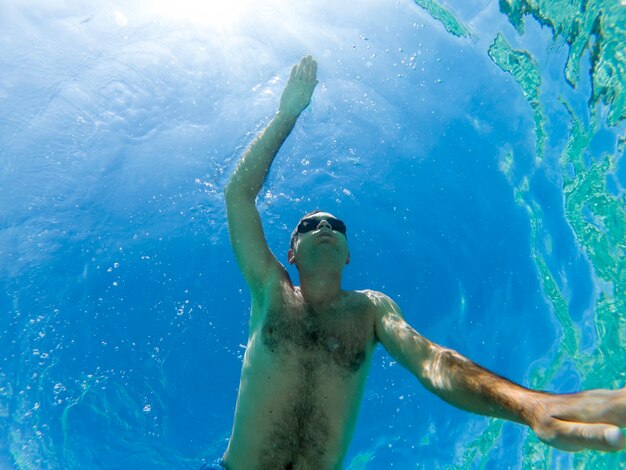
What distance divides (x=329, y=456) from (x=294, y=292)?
1641 mm

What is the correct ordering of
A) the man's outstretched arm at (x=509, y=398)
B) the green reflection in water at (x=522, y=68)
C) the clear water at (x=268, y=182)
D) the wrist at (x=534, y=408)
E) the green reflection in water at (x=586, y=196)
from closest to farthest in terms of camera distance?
the man's outstretched arm at (x=509, y=398)
the wrist at (x=534, y=408)
the green reflection in water at (x=586, y=196)
the clear water at (x=268, y=182)
the green reflection in water at (x=522, y=68)

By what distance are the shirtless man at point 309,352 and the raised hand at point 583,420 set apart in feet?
1.76

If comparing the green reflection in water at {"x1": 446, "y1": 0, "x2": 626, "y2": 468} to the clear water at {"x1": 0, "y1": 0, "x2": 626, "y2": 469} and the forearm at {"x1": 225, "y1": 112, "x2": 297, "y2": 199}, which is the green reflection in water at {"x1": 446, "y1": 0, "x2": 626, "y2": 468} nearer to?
the clear water at {"x1": 0, "y1": 0, "x2": 626, "y2": 469}

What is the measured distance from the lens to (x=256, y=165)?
15.5 feet

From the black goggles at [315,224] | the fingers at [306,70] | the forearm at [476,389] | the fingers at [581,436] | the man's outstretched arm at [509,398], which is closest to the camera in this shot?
the fingers at [581,436]

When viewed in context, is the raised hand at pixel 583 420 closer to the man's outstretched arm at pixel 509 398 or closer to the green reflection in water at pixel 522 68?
the man's outstretched arm at pixel 509 398

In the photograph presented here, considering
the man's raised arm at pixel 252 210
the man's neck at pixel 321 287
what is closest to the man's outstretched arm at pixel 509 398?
the man's neck at pixel 321 287

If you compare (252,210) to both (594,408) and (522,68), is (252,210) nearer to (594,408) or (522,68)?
(594,408)

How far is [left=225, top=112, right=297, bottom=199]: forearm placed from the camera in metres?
4.66

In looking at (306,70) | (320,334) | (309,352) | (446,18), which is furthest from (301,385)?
(446,18)

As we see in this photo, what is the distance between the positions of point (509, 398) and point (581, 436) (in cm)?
68

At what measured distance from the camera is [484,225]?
10.4 m

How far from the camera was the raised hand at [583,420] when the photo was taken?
1744 mm

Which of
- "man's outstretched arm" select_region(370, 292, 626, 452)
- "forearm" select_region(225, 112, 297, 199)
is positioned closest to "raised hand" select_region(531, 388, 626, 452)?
"man's outstretched arm" select_region(370, 292, 626, 452)
